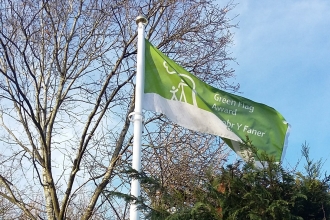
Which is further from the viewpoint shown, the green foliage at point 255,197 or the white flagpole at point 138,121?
the white flagpole at point 138,121

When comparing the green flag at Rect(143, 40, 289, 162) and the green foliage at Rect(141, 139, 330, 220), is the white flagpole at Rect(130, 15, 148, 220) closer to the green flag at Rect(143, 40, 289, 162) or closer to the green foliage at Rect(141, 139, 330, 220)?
the green flag at Rect(143, 40, 289, 162)

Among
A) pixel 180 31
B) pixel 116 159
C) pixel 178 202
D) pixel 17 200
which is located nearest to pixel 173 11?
pixel 180 31

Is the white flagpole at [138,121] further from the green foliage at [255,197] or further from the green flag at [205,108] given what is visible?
the green foliage at [255,197]

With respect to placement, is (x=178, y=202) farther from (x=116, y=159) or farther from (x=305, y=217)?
(x=116, y=159)

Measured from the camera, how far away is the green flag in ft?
20.0

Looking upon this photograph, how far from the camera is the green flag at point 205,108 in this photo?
20.0 ft

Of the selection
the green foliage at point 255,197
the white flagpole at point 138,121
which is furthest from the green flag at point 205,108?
the green foliage at point 255,197

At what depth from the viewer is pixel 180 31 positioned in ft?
32.2

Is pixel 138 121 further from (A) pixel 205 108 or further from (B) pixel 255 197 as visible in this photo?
(B) pixel 255 197

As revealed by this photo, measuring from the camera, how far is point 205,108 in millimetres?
6348

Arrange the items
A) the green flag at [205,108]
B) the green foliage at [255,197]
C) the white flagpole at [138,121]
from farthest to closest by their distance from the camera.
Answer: the green flag at [205,108] → the white flagpole at [138,121] → the green foliage at [255,197]

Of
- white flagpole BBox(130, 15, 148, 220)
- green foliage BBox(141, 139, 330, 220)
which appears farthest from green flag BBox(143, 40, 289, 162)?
green foliage BBox(141, 139, 330, 220)

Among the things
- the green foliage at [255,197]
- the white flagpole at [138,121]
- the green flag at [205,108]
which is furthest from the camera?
the green flag at [205,108]

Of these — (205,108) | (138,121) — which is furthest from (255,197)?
(205,108)
